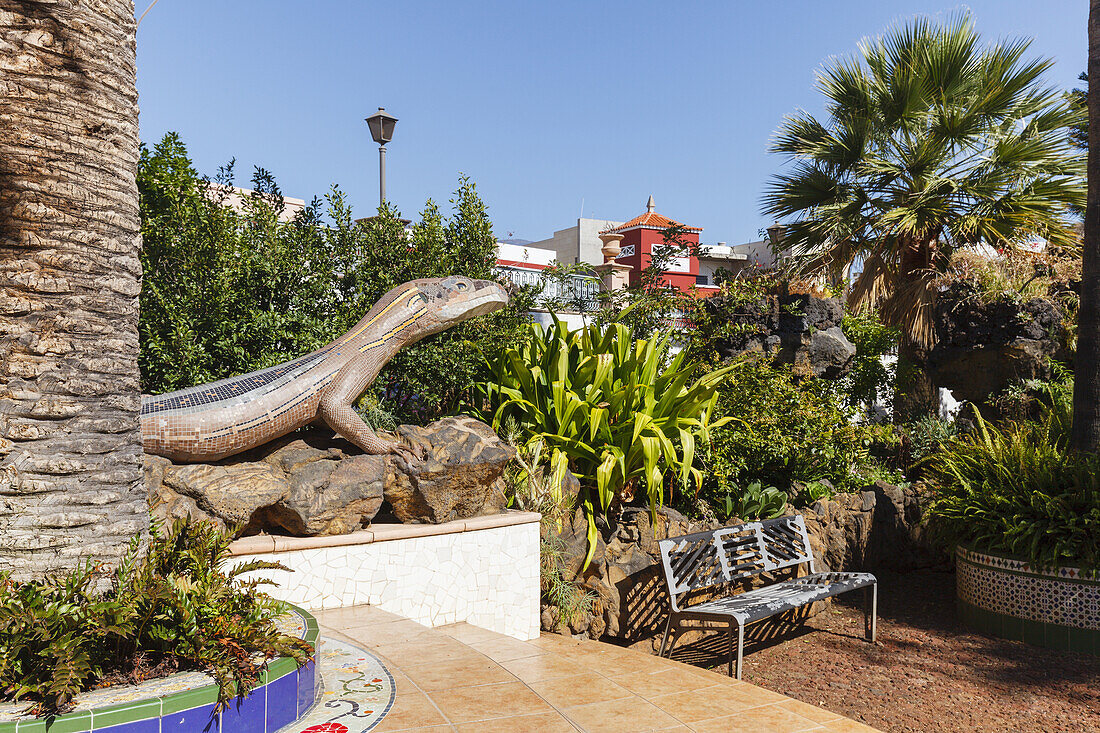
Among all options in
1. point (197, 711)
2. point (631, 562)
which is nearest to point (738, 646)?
point (631, 562)

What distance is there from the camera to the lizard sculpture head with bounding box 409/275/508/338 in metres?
5.42

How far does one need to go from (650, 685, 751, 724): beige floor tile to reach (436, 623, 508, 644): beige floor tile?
1.33 m

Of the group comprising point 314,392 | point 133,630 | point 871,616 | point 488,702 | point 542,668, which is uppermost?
point 314,392

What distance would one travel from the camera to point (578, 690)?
3.54 m

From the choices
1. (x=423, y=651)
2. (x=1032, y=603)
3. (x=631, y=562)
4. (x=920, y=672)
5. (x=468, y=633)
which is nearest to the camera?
(x=423, y=651)

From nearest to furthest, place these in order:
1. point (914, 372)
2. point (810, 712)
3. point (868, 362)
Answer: point (810, 712), point (914, 372), point (868, 362)

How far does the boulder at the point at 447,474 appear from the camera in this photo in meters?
4.97

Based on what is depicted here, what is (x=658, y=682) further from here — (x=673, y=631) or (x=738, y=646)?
(x=673, y=631)

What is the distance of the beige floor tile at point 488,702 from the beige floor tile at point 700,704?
56 cm

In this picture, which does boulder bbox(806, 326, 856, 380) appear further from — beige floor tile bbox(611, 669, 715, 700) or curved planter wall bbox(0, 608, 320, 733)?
curved planter wall bbox(0, 608, 320, 733)

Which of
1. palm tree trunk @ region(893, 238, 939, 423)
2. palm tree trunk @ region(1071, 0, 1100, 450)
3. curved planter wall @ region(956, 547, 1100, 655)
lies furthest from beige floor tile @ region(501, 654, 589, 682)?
palm tree trunk @ region(893, 238, 939, 423)

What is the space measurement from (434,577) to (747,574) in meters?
2.49

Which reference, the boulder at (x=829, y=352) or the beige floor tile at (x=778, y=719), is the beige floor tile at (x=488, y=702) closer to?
the beige floor tile at (x=778, y=719)

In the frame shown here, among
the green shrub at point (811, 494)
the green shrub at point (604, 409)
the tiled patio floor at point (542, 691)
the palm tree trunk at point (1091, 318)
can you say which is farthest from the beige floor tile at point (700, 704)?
the palm tree trunk at point (1091, 318)
